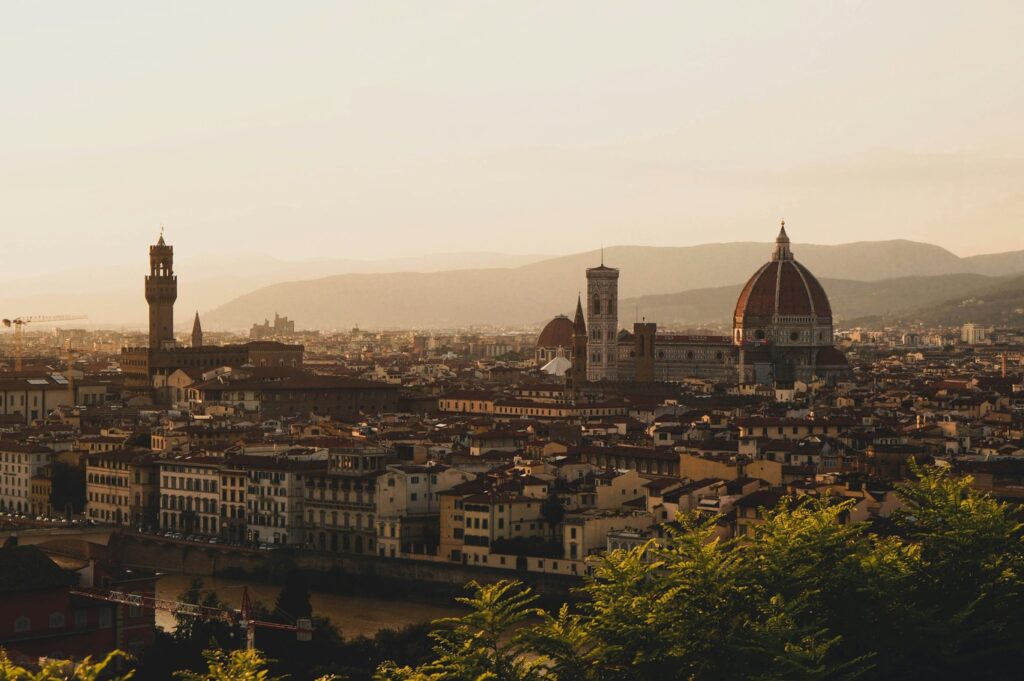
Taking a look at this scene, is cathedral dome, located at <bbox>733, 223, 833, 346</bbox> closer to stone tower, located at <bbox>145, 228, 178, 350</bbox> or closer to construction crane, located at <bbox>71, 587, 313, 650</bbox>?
stone tower, located at <bbox>145, 228, 178, 350</bbox>

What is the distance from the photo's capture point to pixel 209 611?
36.2m

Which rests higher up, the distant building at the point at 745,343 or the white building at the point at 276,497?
the distant building at the point at 745,343

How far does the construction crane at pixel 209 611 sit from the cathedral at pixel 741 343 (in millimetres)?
63901

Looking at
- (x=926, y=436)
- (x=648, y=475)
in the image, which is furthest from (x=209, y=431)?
(x=926, y=436)

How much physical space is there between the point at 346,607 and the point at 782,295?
Answer: 6804 centimetres

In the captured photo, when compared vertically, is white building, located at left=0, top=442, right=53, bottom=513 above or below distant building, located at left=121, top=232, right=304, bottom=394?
below

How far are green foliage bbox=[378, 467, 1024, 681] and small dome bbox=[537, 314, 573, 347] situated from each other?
108 m

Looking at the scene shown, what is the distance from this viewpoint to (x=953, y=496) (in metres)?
26.5

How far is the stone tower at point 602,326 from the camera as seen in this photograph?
4045 inches

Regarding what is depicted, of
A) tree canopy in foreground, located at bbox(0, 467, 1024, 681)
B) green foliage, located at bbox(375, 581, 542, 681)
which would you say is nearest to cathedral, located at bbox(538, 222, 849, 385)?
tree canopy in foreground, located at bbox(0, 467, 1024, 681)

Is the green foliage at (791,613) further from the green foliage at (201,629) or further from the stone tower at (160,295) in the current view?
the stone tower at (160,295)

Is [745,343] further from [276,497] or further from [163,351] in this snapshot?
[276,497]

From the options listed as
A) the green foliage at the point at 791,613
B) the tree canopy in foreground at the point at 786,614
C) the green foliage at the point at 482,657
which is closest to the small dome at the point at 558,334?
the tree canopy in foreground at the point at 786,614

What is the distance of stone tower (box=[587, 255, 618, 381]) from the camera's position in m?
103
